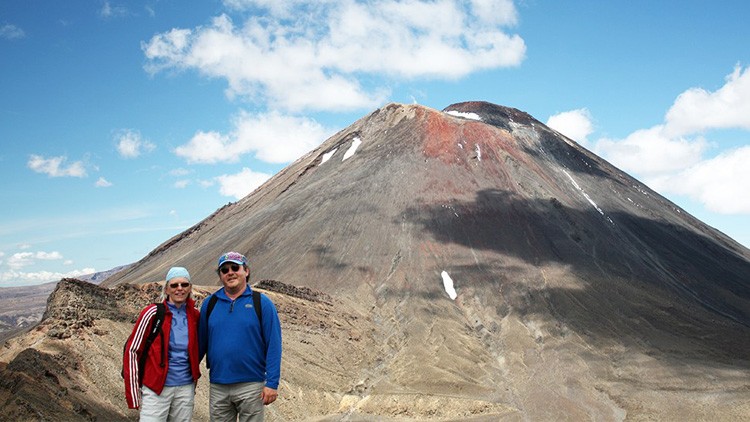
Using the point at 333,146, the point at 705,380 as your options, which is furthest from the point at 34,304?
the point at 705,380

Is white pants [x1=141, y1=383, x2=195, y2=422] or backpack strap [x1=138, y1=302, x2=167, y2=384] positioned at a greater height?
backpack strap [x1=138, y1=302, x2=167, y2=384]

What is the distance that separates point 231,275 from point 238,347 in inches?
31.0

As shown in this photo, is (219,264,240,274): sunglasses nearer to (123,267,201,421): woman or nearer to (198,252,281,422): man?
(198,252,281,422): man

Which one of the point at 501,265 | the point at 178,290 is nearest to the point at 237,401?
the point at 178,290

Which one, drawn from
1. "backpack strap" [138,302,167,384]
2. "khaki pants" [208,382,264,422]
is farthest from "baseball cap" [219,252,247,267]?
"khaki pants" [208,382,264,422]

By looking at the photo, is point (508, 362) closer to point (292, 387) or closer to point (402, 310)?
point (402, 310)

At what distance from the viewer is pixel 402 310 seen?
3719cm

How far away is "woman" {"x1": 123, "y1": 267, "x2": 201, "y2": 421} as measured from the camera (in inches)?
259

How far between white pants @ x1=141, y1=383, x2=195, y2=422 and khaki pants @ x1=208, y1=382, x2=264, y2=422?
0.87ft

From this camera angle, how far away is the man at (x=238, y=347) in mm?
6629

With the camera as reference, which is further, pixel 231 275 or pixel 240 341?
pixel 231 275

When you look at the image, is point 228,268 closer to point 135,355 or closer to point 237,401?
point 135,355

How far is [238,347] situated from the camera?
21.7 ft

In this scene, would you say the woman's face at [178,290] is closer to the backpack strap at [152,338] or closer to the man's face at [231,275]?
the backpack strap at [152,338]
